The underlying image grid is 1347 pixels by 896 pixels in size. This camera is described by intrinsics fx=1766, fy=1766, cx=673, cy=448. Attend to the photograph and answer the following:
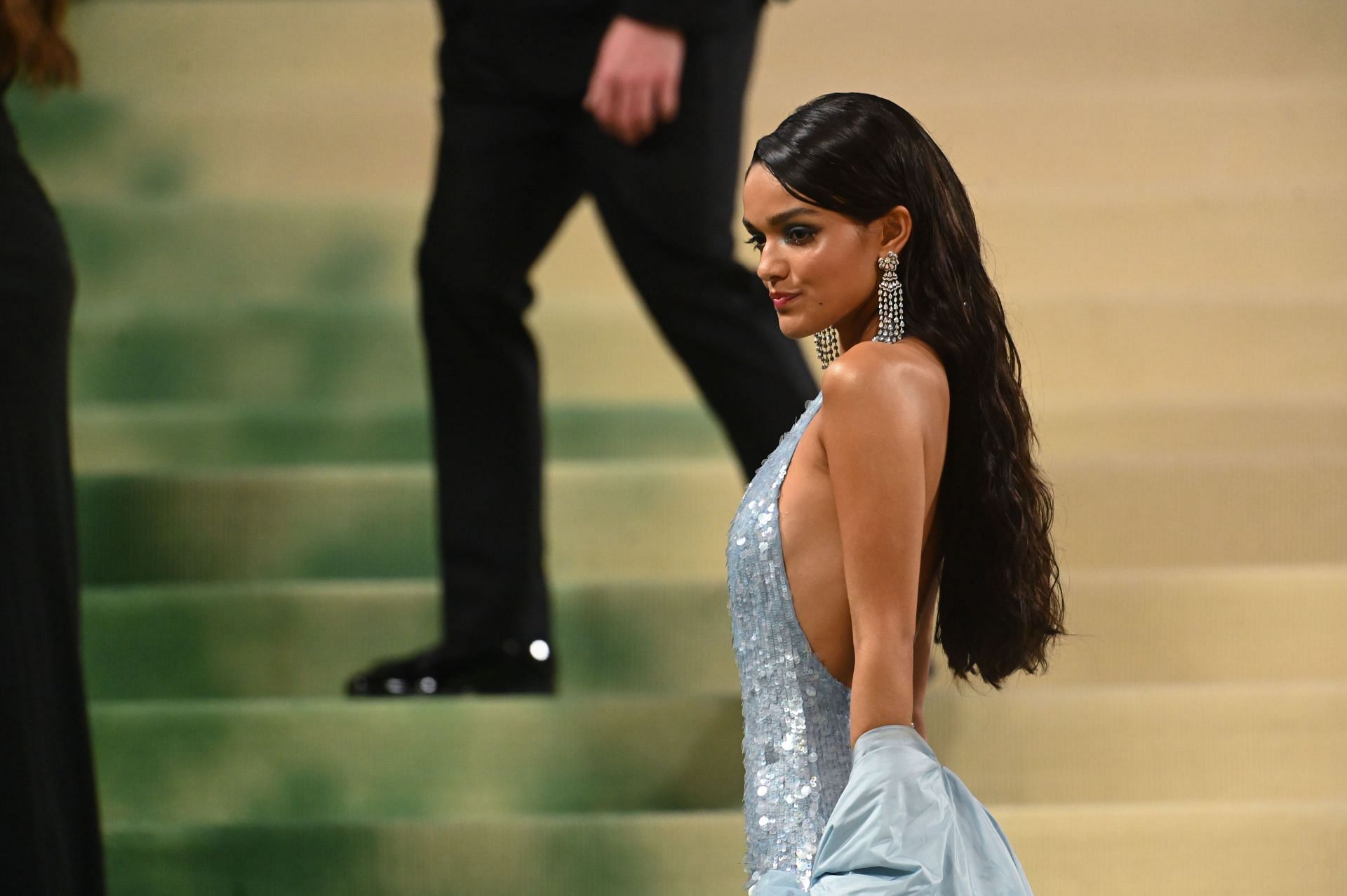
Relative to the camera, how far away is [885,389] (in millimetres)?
1275

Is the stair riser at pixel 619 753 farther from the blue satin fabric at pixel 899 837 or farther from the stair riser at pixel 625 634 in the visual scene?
the blue satin fabric at pixel 899 837

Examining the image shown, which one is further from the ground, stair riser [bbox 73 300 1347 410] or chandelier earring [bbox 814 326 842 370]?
chandelier earring [bbox 814 326 842 370]

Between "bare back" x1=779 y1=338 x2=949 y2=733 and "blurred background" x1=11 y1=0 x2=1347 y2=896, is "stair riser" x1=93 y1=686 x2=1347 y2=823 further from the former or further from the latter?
"bare back" x1=779 y1=338 x2=949 y2=733

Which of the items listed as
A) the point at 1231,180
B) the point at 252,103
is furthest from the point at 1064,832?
the point at 252,103

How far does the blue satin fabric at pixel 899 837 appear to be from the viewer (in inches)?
49.4

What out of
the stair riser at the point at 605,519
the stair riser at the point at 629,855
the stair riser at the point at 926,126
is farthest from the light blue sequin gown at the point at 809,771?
the stair riser at the point at 926,126

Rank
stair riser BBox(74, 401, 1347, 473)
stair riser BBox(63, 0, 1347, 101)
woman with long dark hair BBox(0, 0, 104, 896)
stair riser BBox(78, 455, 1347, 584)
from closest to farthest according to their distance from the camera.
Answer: woman with long dark hair BBox(0, 0, 104, 896), stair riser BBox(78, 455, 1347, 584), stair riser BBox(74, 401, 1347, 473), stair riser BBox(63, 0, 1347, 101)

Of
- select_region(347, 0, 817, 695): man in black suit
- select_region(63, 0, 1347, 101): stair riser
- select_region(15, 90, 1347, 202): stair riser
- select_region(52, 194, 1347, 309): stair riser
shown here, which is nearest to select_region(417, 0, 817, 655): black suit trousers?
select_region(347, 0, 817, 695): man in black suit

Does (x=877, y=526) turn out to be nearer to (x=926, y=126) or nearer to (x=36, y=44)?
(x=36, y=44)

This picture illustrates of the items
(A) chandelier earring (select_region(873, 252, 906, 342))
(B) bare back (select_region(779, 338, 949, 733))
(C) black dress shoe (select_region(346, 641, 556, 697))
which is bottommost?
(C) black dress shoe (select_region(346, 641, 556, 697))

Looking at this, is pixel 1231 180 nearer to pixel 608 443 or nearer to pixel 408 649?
pixel 608 443

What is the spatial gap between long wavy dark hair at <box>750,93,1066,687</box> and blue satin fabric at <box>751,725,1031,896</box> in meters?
0.16

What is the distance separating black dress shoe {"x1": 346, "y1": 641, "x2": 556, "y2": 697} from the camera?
2.62 metres

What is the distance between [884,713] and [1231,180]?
9.90ft
